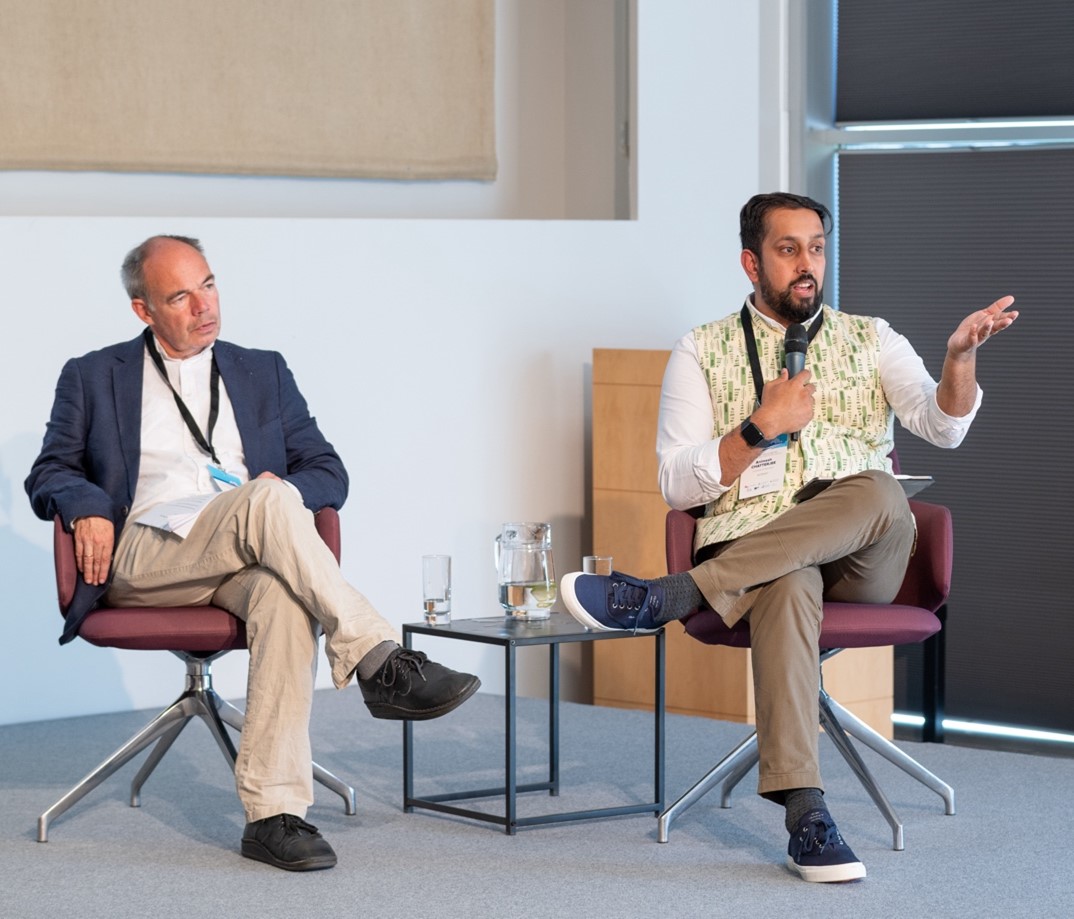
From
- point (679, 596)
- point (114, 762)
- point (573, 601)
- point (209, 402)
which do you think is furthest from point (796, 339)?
point (114, 762)

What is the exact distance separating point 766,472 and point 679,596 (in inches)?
15.6

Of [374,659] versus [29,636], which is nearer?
[374,659]

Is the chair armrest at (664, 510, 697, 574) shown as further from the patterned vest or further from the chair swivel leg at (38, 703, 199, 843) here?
the chair swivel leg at (38, 703, 199, 843)

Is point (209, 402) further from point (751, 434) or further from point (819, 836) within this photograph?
point (819, 836)

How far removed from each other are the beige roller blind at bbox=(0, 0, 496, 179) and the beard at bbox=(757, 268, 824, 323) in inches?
90.2

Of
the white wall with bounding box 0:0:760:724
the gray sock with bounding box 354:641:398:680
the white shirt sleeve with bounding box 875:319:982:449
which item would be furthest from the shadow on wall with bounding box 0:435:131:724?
the white shirt sleeve with bounding box 875:319:982:449

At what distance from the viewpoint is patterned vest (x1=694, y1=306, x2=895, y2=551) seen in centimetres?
361

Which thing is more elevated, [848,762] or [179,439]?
[179,439]

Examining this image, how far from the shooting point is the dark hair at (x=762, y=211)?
3.73 m

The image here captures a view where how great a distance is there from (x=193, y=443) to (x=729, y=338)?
125cm

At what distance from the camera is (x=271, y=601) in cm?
334

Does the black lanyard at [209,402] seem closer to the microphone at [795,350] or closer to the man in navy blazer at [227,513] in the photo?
the man in navy blazer at [227,513]

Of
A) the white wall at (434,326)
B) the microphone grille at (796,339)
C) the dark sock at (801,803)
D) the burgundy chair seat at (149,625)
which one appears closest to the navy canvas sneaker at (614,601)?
the dark sock at (801,803)

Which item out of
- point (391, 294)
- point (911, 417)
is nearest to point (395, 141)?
point (391, 294)
